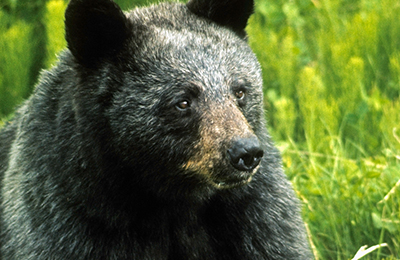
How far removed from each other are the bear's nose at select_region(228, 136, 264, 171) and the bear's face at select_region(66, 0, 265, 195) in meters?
0.02

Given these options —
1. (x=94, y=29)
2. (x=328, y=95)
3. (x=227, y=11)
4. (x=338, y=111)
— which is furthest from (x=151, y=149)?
(x=328, y=95)

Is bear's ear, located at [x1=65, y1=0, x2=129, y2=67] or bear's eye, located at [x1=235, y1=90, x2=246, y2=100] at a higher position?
bear's ear, located at [x1=65, y1=0, x2=129, y2=67]

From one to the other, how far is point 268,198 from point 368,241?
1.03m

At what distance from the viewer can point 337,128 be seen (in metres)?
5.55

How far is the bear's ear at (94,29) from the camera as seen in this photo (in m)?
3.25

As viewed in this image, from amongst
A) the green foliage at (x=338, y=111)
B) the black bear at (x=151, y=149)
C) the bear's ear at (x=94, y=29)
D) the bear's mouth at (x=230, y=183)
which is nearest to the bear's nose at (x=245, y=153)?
the black bear at (x=151, y=149)

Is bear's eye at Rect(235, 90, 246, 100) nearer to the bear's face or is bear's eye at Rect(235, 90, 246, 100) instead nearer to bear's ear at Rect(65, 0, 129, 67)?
the bear's face

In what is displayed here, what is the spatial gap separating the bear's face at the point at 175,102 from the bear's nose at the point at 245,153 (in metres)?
0.02

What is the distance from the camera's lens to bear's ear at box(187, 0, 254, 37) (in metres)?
3.65

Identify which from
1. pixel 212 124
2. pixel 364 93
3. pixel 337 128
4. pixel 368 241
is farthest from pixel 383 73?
pixel 212 124

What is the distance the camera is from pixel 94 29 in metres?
3.34

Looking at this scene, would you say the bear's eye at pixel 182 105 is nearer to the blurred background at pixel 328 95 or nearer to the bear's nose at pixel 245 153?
the bear's nose at pixel 245 153

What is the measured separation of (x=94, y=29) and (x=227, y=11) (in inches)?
33.1

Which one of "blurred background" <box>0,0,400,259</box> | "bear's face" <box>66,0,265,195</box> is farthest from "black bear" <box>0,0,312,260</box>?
"blurred background" <box>0,0,400,259</box>
